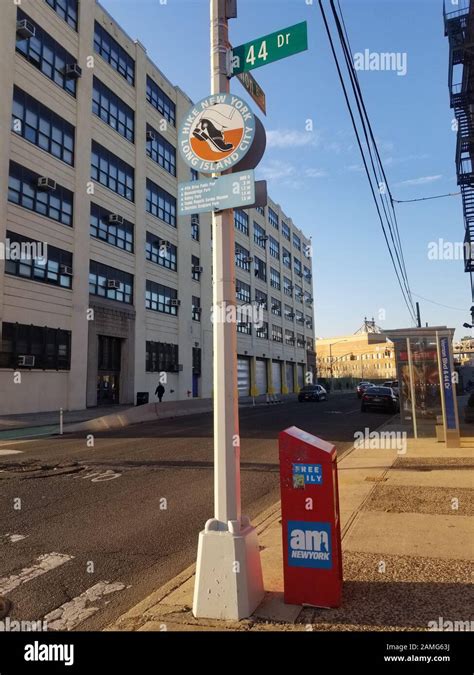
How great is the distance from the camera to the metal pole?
11.8ft

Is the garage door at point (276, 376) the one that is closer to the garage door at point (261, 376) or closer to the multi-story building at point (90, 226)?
the garage door at point (261, 376)

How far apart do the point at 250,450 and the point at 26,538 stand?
7.41m

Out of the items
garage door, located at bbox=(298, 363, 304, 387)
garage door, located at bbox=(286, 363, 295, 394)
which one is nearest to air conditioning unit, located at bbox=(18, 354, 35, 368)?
garage door, located at bbox=(286, 363, 295, 394)

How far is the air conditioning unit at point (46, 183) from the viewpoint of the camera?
78.1 feet

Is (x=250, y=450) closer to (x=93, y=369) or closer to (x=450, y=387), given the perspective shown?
(x=450, y=387)

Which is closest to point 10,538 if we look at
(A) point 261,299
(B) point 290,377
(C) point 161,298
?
(C) point 161,298

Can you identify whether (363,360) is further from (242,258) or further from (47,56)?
(47,56)

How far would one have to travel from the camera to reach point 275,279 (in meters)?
63.2

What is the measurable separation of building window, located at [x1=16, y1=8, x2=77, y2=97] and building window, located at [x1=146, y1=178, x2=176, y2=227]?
28.8 feet

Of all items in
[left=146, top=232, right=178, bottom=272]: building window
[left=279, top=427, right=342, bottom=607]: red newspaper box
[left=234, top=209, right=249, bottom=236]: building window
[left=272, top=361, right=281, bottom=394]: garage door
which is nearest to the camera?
[left=279, top=427, right=342, bottom=607]: red newspaper box

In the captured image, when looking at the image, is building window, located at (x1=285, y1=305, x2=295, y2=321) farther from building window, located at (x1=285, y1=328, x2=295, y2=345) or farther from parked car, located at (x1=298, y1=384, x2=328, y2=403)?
parked car, located at (x1=298, y1=384, x2=328, y2=403)

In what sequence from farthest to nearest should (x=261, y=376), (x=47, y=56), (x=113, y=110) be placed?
(x=261, y=376) → (x=113, y=110) → (x=47, y=56)

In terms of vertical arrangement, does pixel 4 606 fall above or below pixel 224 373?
below

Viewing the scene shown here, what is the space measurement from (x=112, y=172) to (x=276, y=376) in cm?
3631
